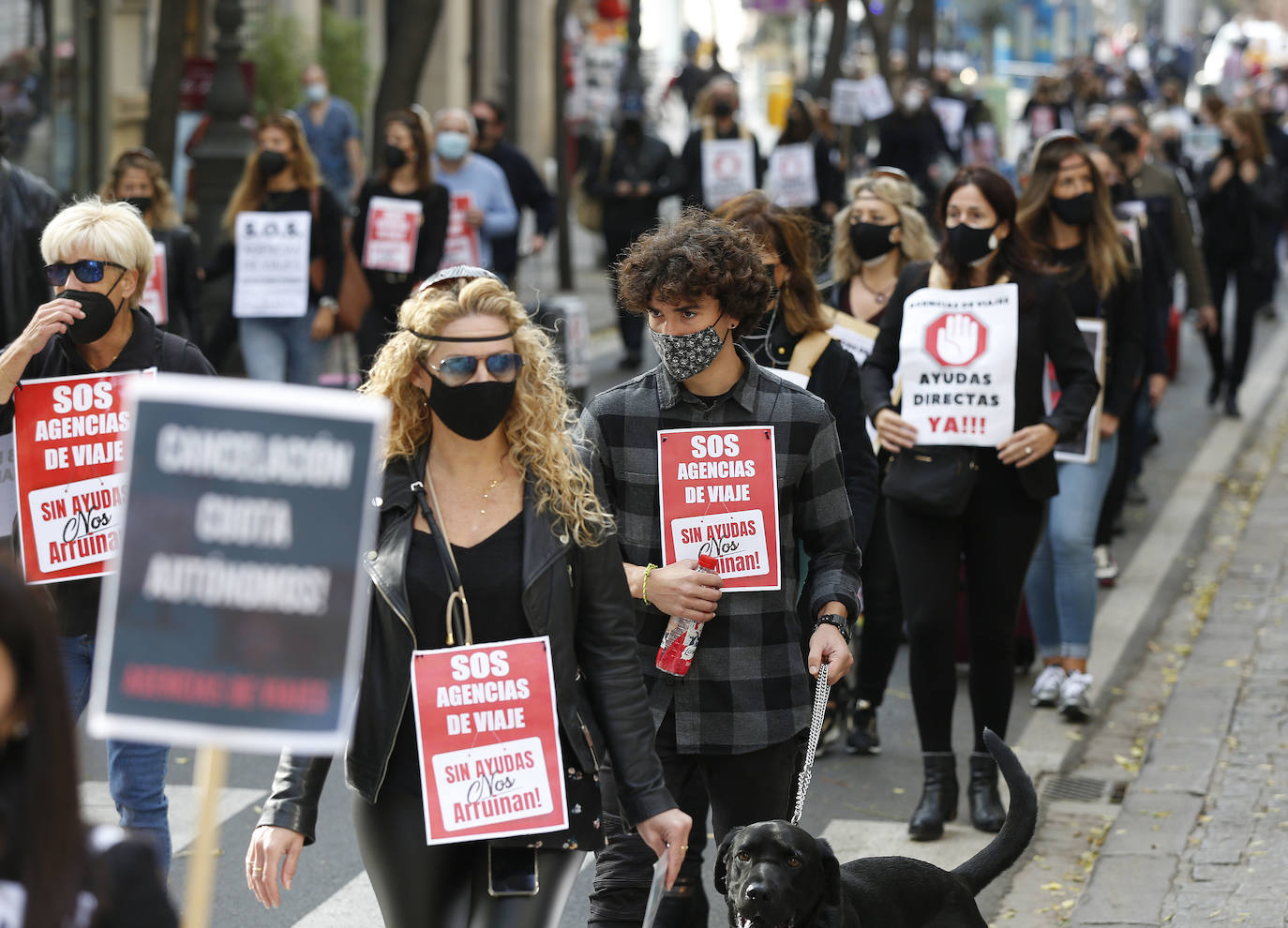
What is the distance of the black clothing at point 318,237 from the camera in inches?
419

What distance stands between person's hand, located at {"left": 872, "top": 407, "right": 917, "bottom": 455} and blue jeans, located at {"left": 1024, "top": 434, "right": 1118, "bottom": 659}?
138 cm

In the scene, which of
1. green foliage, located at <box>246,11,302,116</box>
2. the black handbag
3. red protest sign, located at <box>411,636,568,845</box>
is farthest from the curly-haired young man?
green foliage, located at <box>246,11,302,116</box>

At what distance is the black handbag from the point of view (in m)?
6.11

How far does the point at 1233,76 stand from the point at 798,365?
5075 cm

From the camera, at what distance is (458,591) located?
11.5ft

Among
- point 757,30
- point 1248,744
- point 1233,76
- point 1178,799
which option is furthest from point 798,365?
point 757,30

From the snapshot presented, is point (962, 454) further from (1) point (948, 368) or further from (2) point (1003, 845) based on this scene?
(2) point (1003, 845)

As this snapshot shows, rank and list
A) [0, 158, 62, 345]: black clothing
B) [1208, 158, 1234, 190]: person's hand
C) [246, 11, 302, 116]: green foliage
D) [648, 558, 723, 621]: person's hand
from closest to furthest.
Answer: [648, 558, 723, 621]: person's hand < [0, 158, 62, 345]: black clothing < [1208, 158, 1234, 190]: person's hand < [246, 11, 302, 116]: green foliage

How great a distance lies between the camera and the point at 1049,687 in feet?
25.3

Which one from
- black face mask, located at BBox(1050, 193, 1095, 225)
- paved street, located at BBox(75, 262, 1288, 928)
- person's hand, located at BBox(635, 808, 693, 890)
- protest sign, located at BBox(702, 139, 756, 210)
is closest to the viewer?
person's hand, located at BBox(635, 808, 693, 890)

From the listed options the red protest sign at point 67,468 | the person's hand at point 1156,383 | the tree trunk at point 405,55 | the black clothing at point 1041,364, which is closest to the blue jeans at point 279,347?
the tree trunk at point 405,55

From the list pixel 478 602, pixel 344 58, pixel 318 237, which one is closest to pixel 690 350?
pixel 478 602

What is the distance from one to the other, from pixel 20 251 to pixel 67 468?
2447 mm

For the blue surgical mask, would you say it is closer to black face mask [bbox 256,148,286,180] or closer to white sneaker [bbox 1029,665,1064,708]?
black face mask [bbox 256,148,286,180]
